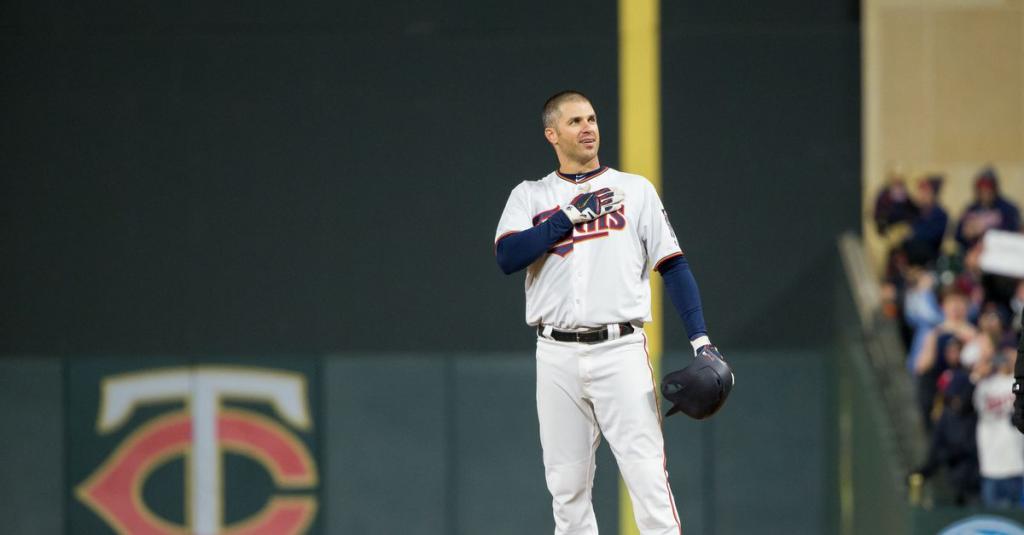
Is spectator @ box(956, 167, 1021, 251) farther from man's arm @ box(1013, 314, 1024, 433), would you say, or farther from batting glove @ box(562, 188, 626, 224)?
batting glove @ box(562, 188, 626, 224)

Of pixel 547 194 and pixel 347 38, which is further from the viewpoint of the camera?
pixel 347 38

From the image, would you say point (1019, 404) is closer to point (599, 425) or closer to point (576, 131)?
point (599, 425)

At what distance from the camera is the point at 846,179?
35.4 feet

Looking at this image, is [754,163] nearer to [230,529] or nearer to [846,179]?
[846,179]

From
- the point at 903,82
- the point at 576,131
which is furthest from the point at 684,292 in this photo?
the point at 903,82

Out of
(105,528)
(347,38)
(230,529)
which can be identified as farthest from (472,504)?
(347,38)

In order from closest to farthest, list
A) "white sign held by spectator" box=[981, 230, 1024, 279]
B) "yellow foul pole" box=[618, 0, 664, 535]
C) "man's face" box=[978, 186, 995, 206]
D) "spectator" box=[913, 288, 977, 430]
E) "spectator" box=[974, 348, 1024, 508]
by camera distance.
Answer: "spectator" box=[974, 348, 1024, 508] < "spectator" box=[913, 288, 977, 430] < "white sign held by spectator" box=[981, 230, 1024, 279] < "man's face" box=[978, 186, 995, 206] < "yellow foul pole" box=[618, 0, 664, 535]

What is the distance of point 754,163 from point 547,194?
18.6 ft

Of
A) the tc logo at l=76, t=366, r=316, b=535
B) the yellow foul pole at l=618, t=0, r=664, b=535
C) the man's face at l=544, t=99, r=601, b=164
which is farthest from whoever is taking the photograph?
the tc logo at l=76, t=366, r=316, b=535

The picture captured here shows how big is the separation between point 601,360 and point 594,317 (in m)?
0.15

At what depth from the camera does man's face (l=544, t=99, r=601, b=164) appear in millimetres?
5176

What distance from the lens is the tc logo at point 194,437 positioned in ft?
35.5

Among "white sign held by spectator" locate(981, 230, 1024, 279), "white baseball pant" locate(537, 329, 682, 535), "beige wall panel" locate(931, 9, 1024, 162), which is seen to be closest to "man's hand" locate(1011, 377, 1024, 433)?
"white baseball pant" locate(537, 329, 682, 535)

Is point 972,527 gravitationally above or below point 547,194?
below
